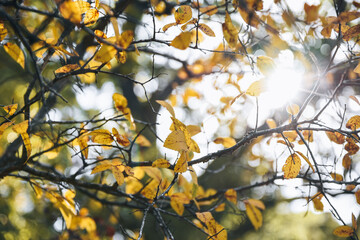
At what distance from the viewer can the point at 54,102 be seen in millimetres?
1203

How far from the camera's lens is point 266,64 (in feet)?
2.71

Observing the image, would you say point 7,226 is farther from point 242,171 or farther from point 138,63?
point 242,171

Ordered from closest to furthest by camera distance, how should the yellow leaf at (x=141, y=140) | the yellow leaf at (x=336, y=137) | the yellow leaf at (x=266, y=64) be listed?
the yellow leaf at (x=266, y=64), the yellow leaf at (x=336, y=137), the yellow leaf at (x=141, y=140)

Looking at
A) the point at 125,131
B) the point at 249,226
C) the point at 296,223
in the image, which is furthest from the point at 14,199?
the point at 296,223

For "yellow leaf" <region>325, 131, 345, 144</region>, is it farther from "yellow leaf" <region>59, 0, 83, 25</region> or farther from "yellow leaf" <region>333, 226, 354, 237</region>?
"yellow leaf" <region>59, 0, 83, 25</region>

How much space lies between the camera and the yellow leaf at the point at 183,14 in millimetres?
752

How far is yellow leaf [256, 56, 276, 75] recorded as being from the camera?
0.82 m

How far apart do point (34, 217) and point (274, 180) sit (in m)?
2.36

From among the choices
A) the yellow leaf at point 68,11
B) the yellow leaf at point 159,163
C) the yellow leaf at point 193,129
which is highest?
the yellow leaf at point 68,11

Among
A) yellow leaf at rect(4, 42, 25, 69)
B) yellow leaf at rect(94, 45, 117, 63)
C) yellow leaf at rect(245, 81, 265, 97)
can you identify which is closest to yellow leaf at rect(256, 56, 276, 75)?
yellow leaf at rect(245, 81, 265, 97)

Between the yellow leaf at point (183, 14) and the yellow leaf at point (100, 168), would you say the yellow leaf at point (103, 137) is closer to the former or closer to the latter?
the yellow leaf at point (100, 168)

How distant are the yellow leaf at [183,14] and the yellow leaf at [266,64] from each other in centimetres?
28

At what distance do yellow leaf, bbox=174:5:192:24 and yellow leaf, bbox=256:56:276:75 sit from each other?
277 millimetres

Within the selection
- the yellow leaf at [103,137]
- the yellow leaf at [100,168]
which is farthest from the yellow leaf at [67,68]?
the yellow leaf at [100,168]
